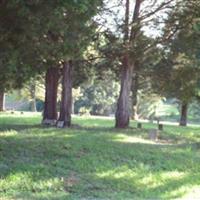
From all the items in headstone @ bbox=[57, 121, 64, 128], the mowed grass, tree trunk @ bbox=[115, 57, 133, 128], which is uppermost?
tree trunk @ bbox=[115, 57, 133, 128]

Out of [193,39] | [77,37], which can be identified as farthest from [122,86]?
[77,37]

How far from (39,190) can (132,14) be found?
14872mm

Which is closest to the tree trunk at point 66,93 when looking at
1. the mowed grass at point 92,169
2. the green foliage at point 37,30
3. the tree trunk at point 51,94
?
the tree trunk at point 51,94

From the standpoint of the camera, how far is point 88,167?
1194cm

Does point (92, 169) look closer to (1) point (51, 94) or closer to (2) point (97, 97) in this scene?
(1) point (51, 94)

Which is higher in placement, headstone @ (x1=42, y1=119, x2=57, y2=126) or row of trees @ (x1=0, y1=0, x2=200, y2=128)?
row of trees @ (x1=0, y1=0, x2=200, y2=128)

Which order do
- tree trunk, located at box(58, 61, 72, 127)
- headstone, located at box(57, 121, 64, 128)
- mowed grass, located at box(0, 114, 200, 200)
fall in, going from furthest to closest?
tree trunk, located at box(58, 61, 72, 127) → headstone, located at box(57, 121, 64, 128) → mowed grass, located at box(0, 114, 200, 200)

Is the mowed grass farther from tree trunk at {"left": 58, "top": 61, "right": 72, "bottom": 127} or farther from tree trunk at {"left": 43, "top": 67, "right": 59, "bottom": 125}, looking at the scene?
tree trunk at {"left": 43, "top": 67, "right": 59, "bottom": 125}

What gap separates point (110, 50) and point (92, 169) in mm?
12351

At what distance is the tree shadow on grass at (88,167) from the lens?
9.98 m

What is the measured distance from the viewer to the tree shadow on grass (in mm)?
9984

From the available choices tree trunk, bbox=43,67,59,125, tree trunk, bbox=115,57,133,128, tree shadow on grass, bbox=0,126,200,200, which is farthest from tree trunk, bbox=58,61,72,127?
tree shadow on grass, bbox=0,126,200,200

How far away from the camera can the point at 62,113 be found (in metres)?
22.6

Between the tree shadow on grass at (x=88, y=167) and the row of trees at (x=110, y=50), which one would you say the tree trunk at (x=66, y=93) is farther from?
the tree shadow on grass at (x=88, y=167)
